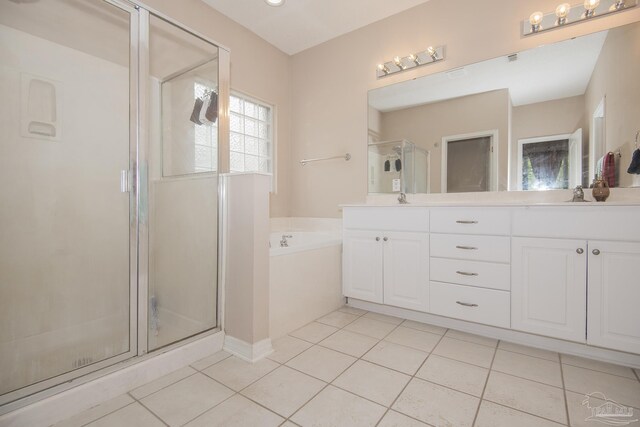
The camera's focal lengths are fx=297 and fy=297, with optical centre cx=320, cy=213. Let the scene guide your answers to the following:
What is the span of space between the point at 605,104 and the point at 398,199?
1.46 metres

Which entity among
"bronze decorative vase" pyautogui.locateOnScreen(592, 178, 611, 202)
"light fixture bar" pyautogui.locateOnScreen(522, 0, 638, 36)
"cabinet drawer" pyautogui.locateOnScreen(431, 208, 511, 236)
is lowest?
"cabinet drawer" pyautogui.locateOnScreen(431, 208, 511, 236)

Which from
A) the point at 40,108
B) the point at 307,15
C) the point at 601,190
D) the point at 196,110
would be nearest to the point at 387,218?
the point at 601,190

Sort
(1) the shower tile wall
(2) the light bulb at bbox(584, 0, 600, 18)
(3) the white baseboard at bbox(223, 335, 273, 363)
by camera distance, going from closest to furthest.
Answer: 1. (1) the shower tile wall
2. (3) the white baseboard at bbox(223, 335, 273, 363)
3. (2) the light bulb at bbox(584, 0, 600, 18)

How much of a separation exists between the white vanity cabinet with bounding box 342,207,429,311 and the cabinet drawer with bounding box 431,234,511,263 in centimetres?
9

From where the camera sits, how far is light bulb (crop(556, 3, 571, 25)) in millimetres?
1959

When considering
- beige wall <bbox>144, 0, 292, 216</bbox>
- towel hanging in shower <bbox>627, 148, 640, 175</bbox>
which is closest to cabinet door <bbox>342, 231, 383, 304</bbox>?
beige wall <bbox>144, 0, 292, 216</bbox>

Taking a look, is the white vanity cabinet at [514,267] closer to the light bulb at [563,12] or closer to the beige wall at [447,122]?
the beige wall at [447,122]

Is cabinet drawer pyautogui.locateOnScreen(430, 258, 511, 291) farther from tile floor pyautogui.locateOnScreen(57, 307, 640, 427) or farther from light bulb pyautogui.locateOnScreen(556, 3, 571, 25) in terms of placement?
light bulb pyautogui.locateOnScreen(556, 3, 571, 25)

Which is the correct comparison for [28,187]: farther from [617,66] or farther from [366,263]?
[617,66]

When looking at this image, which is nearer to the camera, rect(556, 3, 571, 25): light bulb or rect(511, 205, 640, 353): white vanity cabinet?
rect(511, 205, 640, 353): white vanity cabinet

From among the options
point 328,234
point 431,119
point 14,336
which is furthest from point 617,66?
point 14,336

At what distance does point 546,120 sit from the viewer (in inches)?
81.8

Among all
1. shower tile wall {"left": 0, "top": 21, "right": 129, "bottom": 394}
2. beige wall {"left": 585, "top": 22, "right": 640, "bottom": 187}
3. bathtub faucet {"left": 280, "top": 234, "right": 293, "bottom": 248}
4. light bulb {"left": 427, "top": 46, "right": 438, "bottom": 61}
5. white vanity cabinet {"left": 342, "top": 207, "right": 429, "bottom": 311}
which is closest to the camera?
shower tile wall {"left": 0, "top": 21, "right": 129, "bottom": 394}

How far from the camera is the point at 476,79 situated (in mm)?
2344
